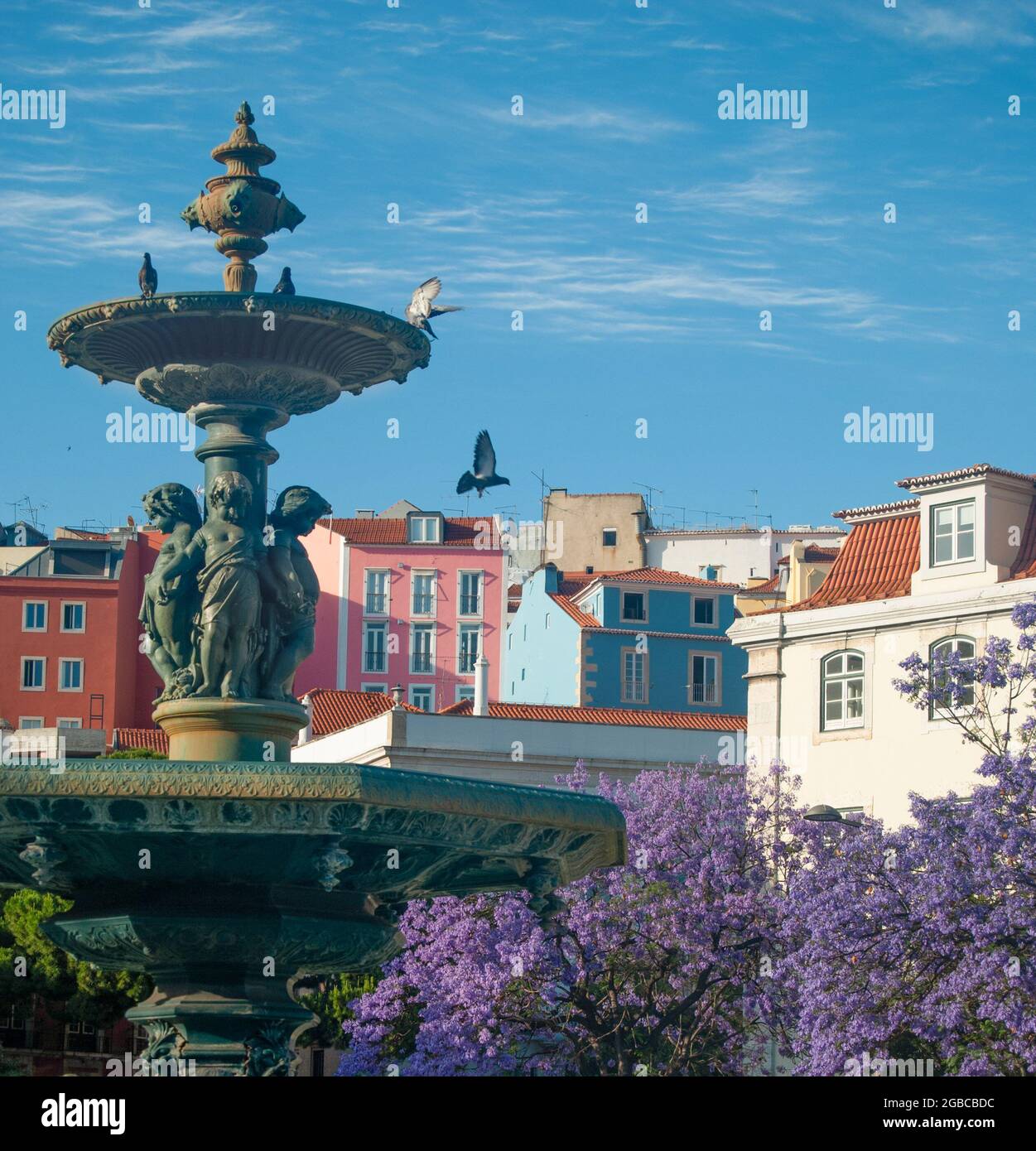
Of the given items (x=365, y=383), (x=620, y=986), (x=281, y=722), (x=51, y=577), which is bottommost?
(x=620, y=986)

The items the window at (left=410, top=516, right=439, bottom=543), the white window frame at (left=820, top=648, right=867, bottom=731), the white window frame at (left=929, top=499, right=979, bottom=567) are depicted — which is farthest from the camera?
the window at (left=410, top=516, right=439, bottom=543)

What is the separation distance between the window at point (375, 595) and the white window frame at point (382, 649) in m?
0.47

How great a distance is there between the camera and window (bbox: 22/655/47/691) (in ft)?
298

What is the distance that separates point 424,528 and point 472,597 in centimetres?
371

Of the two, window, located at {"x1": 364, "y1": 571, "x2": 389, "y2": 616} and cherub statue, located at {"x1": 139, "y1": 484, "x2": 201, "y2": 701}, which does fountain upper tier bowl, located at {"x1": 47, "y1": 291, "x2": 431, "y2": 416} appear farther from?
window, located at {"x1": 364, "y1": 571, "x2": 389, "y2": 616}

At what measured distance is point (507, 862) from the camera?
622 inches

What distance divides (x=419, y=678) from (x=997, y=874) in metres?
65.5

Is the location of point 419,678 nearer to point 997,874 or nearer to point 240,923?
point 997,874

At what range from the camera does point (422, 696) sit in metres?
96.2

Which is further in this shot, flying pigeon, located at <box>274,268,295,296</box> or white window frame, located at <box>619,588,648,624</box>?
white window frame, located at <box>619,588,648,624</box>

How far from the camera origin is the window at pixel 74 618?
3575 inches

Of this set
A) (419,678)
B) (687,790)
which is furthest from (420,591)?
(687,790)

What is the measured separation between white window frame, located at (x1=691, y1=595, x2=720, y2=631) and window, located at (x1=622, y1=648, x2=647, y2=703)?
8.58 feet

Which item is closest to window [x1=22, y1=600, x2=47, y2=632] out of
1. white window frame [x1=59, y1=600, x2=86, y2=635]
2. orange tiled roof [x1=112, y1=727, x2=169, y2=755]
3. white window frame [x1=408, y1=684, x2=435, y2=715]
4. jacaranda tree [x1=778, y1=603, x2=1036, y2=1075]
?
white window frame [x1=59, y1=600, x2=86, y2=635]
